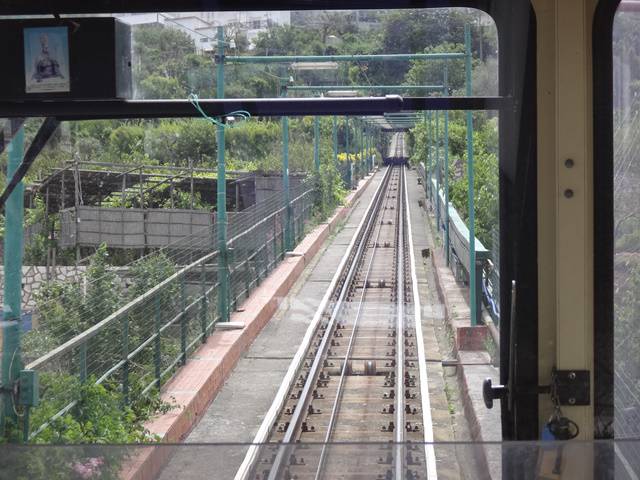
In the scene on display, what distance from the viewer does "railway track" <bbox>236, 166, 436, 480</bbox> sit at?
2717mm

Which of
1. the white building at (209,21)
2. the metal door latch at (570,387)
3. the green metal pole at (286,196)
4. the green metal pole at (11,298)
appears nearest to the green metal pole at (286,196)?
the green metal pole at (286,196)

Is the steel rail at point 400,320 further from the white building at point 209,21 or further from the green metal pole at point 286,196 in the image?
the white building at point 209,21

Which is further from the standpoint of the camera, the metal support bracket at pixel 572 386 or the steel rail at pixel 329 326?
the steel rail at pixel 329 326

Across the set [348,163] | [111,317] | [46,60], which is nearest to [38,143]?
[46,60]

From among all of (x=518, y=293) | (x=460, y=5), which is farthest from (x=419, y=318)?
(x=460, y=5)

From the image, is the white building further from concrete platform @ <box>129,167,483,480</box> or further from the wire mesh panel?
concrete platform @ <box>129,167,483,480</box>

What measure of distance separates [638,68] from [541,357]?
2.54 feet

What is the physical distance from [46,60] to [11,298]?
626mm

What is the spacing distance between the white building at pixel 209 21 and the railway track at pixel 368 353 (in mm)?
784

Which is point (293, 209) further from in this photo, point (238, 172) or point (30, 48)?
point (30, 48)

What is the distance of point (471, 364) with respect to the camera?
8.61ft

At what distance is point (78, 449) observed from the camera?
1.86 m

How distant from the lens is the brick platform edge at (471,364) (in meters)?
2.48

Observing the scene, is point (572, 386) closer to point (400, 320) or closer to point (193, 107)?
point (400, 320)
